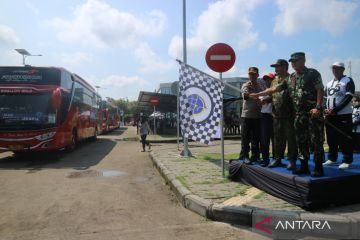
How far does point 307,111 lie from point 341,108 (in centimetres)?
131

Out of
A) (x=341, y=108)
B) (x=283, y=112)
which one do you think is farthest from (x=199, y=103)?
(x=341, y=108)

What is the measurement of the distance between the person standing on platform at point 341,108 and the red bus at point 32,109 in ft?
31.2


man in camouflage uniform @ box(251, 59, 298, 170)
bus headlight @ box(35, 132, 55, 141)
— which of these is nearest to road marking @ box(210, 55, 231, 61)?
man in camouflage uniform @ box(251, 59, 298, 170)

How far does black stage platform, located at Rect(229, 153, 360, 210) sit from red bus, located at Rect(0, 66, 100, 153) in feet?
29.7

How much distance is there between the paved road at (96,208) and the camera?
499 cm

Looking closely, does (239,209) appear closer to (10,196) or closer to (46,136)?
(10,196)

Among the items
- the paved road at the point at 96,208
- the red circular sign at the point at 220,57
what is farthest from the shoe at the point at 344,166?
the red circular sign at the point at 220,57

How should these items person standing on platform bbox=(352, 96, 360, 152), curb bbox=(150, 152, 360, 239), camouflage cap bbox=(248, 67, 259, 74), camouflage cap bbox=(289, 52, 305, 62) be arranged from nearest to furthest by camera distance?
1. curb bbox=(150, 152, 360, 239)
2. camouflage cap bbox=(289, 52, 305, 62)
3. camouflage cap bbox=(248, 67, 259, 74)
4. person standing on platform bbox=(352, 96, 360, 152)

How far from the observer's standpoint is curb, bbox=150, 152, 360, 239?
15.1ft

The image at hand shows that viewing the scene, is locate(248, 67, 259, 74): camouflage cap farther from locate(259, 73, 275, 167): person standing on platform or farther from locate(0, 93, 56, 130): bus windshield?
locate(0, 93, 56, 130): bus windshield

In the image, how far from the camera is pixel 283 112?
6223mm

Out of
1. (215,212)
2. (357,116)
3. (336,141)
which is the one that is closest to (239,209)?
(215,212)

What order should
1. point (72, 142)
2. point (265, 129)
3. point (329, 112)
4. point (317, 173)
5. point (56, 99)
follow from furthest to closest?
point (72, 142), point (56, 99), point (265, 129), point (329, 112), point (317, 173)

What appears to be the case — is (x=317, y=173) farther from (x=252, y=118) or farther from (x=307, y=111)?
(x=252, y=118)
